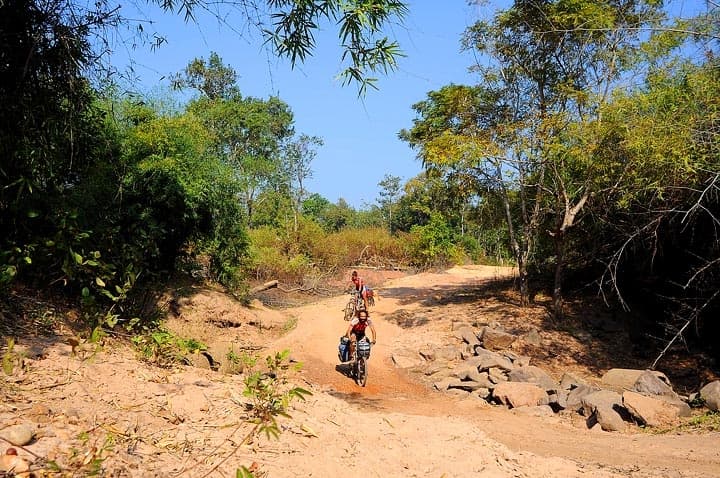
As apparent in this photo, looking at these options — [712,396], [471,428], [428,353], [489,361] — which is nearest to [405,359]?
[428,353]

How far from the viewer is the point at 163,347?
4.59 meters

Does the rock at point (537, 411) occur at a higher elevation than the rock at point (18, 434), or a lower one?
lower

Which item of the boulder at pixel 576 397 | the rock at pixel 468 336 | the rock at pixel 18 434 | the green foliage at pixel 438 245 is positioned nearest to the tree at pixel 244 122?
the green foliage at pixel 438 245

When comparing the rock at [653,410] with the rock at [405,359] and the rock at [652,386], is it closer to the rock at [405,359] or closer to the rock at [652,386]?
the rock at [652,386]

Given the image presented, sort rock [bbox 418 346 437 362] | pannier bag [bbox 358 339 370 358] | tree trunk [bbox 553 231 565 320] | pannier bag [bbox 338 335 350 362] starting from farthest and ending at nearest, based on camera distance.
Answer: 1. tree trunk [bbox 553 231 565 320]
2. rock [bbox 418 346 437 362]
3. pannier bag [bbox 338 335 350 362]
4. pannier bag [bbox 358 339 370 358]

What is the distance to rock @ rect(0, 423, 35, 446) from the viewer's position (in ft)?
8.23

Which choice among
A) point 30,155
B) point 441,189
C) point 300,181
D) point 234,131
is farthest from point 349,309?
point 300,181

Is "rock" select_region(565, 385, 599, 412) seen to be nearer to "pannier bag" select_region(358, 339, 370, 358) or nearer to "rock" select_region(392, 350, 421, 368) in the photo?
"pannier bag" select_region(358, 339, 370, 358)

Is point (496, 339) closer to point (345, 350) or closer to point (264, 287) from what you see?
point (345, 350)

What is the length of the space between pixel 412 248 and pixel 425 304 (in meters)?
12.4

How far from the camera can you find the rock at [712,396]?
762cm

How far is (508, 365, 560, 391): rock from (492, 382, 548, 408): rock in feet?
1.37

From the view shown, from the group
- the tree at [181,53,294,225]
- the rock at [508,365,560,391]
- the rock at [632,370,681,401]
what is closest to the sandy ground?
the rock at [632,370,681,401]

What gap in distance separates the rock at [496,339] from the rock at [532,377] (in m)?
1.58
